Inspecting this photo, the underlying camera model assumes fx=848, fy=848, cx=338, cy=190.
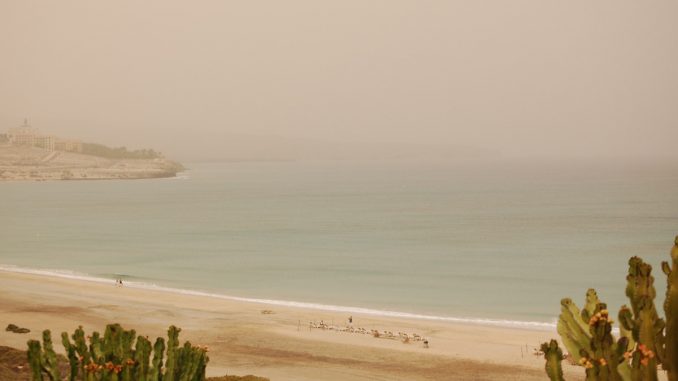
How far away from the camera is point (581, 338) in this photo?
9898 mm

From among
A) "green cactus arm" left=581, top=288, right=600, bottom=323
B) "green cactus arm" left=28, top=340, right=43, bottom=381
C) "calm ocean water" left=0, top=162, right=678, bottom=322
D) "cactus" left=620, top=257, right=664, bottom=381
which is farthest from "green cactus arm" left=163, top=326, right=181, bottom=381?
"calm ocean water" left=0, top=162, right=678, bottom=322

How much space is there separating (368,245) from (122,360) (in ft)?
226

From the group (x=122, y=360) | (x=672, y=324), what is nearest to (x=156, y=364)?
(x=122, y=360)

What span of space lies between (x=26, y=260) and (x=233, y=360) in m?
45.6

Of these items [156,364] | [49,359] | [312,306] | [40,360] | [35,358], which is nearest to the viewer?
[35,358]

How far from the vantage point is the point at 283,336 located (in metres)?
34.8

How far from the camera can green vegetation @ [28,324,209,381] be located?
13.2 metres

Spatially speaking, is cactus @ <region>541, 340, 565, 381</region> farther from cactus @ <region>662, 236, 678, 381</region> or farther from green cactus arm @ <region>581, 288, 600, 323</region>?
cactus @ <region>662, 236, 678, 381</region>

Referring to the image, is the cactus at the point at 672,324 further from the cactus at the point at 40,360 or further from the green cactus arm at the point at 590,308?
the cactus at the point at 40,360

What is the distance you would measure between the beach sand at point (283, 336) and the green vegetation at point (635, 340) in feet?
57.8

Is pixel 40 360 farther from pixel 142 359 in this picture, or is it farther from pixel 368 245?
pixel 368 245

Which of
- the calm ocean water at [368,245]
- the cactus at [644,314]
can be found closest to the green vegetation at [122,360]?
the cactus at [644,314]

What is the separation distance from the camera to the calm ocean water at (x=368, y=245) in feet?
179

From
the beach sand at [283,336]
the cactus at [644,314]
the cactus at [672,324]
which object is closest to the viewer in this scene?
the cactus at [672,324]
